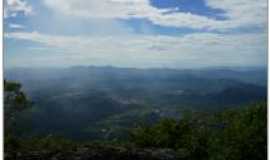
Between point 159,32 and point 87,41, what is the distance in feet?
1.34

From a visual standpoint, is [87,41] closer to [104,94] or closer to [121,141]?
[104,94]

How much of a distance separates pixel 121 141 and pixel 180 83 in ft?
1.55

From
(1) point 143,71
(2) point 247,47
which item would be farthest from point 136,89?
(2) point 247,47

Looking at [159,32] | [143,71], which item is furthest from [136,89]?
[159,32]

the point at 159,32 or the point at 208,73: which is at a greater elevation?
the point at 159,32

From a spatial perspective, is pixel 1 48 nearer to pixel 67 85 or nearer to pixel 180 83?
pixel 67 85

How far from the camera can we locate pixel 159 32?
142 inches

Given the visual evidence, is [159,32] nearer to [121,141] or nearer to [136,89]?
[136,89]

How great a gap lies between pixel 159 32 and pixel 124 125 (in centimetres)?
56

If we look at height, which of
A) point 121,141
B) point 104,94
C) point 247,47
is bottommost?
point 121,141

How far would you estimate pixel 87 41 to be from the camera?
3566 mm

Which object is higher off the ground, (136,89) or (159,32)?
(159,32)

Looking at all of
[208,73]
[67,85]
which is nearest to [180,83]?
[208,73]

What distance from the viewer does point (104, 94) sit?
3.61 metres
